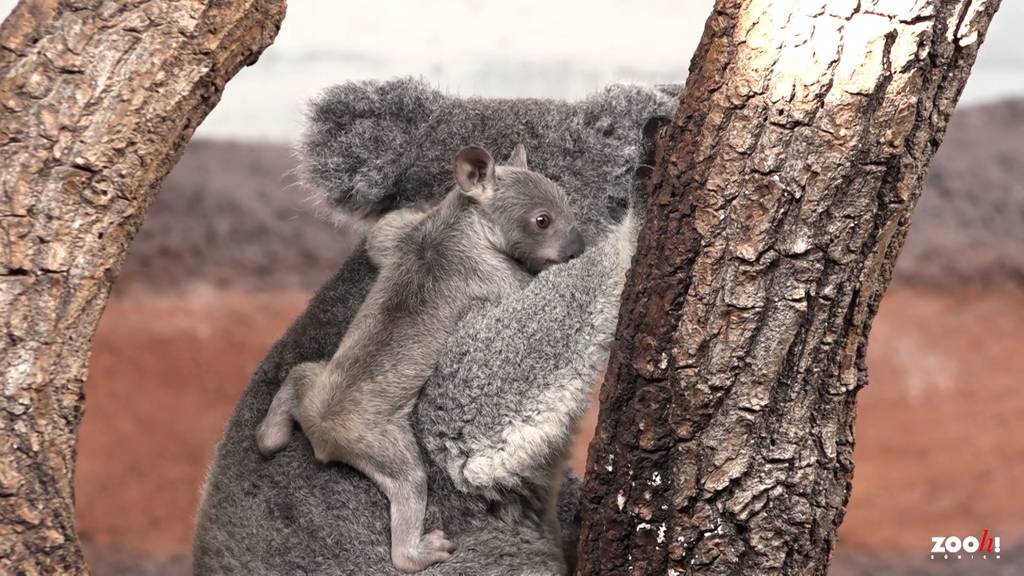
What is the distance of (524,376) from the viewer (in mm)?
2293

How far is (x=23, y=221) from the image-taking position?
1845mm

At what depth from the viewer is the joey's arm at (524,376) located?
2.25 metres

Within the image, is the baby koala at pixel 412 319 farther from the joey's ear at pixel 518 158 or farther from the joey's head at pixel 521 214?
the joey's ear at pixel 518 158

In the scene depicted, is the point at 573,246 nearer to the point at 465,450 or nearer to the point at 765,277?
the point at 465,450

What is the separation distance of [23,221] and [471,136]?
1.36 metres

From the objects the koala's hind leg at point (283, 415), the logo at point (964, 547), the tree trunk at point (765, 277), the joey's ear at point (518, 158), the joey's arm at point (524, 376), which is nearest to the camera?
the tree trunk at point (765, 277)

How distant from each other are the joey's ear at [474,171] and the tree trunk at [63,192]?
689 millimetres

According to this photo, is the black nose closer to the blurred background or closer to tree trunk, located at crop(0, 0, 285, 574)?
tree trunk, located at crop(0, 0, 285, 574)

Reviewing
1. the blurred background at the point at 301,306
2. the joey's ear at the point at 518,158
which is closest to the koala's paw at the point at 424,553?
the joey's ear at the point at 518,158

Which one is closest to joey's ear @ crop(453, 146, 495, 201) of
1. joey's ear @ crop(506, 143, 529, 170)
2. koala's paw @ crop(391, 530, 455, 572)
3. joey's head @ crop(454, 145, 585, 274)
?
joey's head @ crop(454, 145, 585, 274)

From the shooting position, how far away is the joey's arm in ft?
7.39

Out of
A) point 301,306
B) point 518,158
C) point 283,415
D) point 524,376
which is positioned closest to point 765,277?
point 524,376

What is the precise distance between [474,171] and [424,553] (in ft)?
2.86

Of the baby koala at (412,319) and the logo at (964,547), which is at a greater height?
the logo at (964,547)
